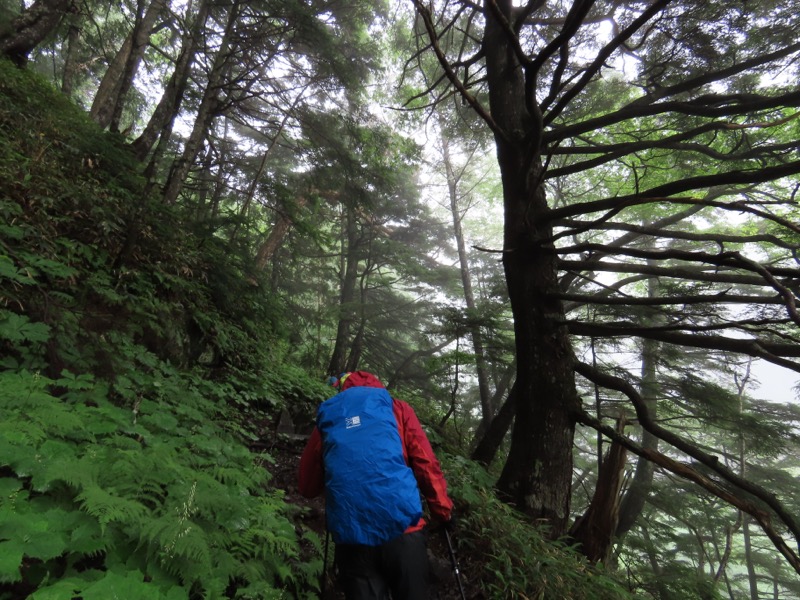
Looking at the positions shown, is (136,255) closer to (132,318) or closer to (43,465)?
(132,318)

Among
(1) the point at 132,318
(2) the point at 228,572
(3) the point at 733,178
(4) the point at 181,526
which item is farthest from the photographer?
(1) the point at 132,318

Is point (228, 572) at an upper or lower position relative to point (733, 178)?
lower

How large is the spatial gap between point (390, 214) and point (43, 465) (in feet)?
45.6

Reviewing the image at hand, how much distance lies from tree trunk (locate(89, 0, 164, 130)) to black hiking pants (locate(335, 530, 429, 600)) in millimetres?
7845

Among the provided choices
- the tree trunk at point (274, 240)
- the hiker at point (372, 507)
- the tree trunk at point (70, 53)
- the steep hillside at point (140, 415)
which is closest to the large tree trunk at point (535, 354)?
the steep hillside at point (140, 415)

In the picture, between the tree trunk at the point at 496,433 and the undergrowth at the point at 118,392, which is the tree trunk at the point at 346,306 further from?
the tree trunk at the point at 496,433

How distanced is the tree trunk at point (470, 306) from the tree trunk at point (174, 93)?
6409 mm

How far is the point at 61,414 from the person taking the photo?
2260mm

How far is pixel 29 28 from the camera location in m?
6.54

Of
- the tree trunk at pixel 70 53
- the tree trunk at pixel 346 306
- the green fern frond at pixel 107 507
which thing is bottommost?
the green fern frond at pixel 107 507

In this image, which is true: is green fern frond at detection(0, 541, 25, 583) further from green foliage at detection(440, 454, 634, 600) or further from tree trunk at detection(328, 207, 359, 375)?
tree trunk at detection(328, 207, 359, 375)

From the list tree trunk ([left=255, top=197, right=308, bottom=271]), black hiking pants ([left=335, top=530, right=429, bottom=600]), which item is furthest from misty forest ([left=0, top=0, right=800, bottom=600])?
tree trunk ([left=255, top=197, right=308, bottom=271])

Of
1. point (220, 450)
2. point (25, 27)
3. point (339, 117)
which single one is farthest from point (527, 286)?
point (25, 27)

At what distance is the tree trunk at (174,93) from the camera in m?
5.95
